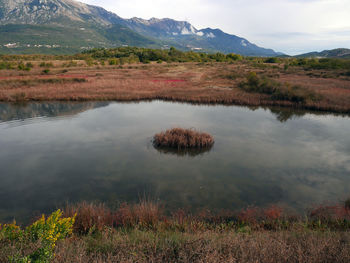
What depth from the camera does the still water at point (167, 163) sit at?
1019cm

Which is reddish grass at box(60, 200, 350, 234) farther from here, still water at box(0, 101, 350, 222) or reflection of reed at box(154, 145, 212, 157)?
reflection of reed at box(154, 145, 212, 157)

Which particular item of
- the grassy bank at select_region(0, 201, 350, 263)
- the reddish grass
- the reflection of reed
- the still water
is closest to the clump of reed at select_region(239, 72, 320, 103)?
the still water

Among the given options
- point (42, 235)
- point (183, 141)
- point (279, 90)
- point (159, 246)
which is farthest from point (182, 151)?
point (279, 90)

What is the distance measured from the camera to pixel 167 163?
44.8 ft

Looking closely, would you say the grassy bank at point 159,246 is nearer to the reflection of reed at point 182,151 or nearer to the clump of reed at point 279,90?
the reflection of reed at point 182,151

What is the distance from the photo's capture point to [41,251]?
4.56 m

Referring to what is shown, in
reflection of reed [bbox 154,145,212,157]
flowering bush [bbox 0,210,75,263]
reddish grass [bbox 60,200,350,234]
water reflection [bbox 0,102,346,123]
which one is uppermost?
water reflection [bbox 0,102,346,123]

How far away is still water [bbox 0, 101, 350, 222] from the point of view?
33.4 ft

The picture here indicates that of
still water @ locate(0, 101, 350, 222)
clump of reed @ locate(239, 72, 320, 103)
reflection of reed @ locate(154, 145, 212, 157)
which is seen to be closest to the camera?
still water @ locate(0, 101, 350, 222)

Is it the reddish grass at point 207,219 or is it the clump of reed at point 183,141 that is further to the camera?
the clump of reed at point 183,141

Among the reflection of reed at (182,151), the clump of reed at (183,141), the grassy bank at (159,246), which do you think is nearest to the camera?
the grassy bank at (159,246)

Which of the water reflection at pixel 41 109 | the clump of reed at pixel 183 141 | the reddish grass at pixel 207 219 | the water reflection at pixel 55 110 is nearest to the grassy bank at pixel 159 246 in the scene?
the reddish grass at pixel 207 219

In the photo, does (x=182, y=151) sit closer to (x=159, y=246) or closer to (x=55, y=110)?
(x=159, y=246)

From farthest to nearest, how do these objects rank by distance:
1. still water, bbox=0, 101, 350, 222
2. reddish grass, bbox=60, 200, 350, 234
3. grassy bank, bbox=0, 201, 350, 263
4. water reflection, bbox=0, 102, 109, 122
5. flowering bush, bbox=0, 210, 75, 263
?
water reflection, bbox=0, 102, 109, 122
still water, bbox=0, 101, 350, 222
reddish grass, bbox=60, 200, 350, 234
grassy bank, bbox=0, 201, 350, 263
flowering bush, bbox=0, 210, 75, 263
